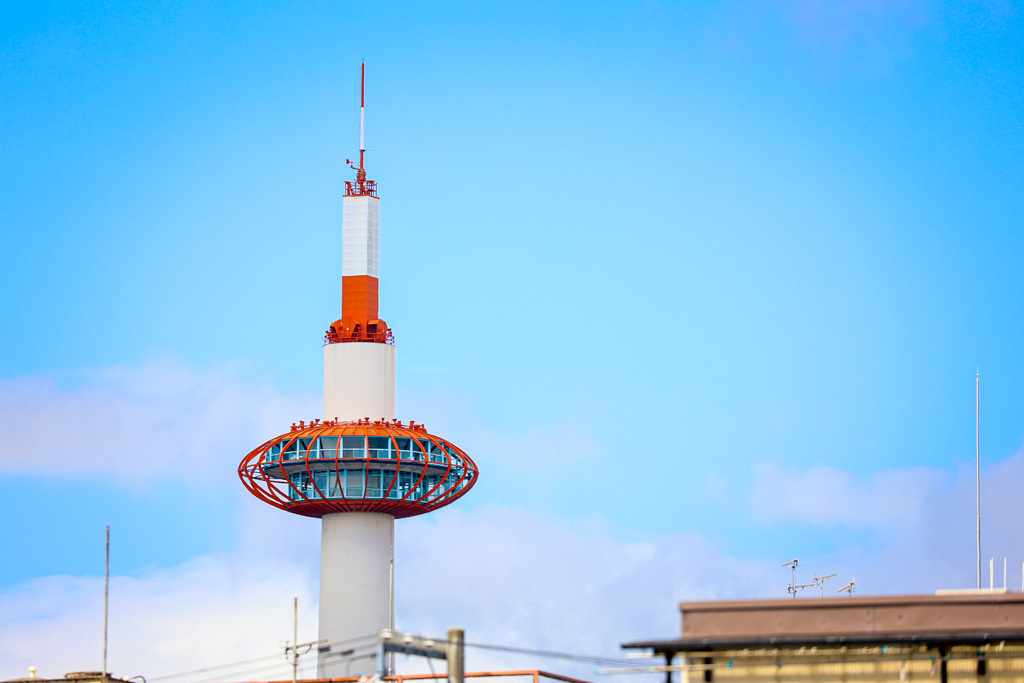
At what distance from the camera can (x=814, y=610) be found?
55375mm

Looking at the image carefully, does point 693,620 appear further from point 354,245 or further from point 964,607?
point 354,245

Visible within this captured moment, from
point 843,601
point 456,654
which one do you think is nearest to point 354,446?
point 456,654

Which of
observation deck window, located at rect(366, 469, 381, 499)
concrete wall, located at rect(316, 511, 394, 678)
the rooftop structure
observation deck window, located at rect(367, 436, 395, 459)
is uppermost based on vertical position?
observation deck window, located at rect(367, 436, 395, 459)

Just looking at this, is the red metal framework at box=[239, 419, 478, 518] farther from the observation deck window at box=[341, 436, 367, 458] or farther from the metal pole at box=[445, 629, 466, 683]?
the metal pole at box=[445, 629, 466, 683]

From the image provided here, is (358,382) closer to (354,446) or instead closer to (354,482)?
(354,446)

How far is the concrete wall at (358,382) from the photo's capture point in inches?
5231

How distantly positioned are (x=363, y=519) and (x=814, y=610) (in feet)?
261

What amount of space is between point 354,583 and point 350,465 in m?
8.53

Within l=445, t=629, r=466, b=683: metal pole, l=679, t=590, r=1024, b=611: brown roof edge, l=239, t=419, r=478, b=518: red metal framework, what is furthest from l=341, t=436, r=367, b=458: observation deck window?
l=679, t=590, r=1024, b=611: brown roof edge

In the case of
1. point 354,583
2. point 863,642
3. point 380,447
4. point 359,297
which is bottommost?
point 863,642

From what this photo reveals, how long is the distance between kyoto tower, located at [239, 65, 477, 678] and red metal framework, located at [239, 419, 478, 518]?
0.07 meters

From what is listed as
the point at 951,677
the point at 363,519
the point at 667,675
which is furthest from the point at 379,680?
the point at 363,519

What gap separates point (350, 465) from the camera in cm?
12988

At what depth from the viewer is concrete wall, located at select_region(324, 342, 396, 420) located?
133 meters
